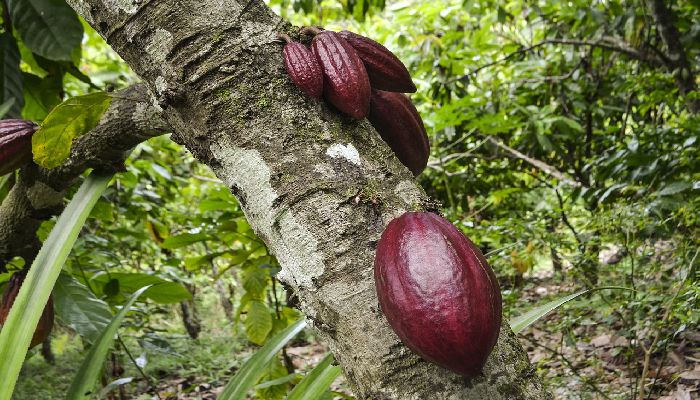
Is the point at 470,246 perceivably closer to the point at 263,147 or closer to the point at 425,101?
the point at 263,147

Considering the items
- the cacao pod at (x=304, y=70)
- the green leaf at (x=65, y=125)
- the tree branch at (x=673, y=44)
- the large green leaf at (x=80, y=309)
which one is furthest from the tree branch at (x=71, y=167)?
the tree branch at (x=673, y=44)

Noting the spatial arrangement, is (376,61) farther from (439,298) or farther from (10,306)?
(10,306)

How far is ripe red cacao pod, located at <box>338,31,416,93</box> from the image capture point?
68cm

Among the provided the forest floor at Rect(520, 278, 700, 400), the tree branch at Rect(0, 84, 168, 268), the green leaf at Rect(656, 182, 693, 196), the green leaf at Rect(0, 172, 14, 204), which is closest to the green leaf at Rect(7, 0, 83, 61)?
the green leaf at Rect(0, 172, 14, 204)

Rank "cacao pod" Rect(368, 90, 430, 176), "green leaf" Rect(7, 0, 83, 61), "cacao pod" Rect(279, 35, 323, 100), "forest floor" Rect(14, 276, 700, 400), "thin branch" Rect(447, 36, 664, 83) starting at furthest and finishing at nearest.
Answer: "thin branch" Rect(447, 36, 664, 83) < "forest floor" Rect(14, 276, 700, 400) < "green leaf" Rect(7, 0, 83, 61) < "cacao pod" Rect(368, 90, 430, 176) < "cacao pod" Rect(279, 35, 323, 100)

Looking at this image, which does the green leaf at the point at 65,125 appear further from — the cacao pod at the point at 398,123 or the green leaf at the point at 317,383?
the green leaf at the point at 317,383

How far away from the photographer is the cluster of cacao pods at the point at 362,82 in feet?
1.96

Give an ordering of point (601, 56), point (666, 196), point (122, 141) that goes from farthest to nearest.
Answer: point (601, 56), point (666, 196), point (122, 141)

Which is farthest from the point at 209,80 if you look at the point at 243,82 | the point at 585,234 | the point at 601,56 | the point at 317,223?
the point at 601,56

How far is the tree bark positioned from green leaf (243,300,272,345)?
53.1 inches

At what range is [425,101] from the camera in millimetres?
3232

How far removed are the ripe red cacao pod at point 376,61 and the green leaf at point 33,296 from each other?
0.47 metres

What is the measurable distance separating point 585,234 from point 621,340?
1.48 ft

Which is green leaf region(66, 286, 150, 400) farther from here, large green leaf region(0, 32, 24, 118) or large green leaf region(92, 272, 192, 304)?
large green leaf region(0, 32, 24, 118)
